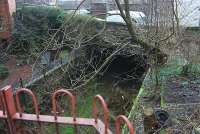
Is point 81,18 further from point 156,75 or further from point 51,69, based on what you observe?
point 156,75

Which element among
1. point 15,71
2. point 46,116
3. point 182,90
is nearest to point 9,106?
point 46,116

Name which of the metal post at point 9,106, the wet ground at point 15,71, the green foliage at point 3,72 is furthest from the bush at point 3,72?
the metal post at point 9,106

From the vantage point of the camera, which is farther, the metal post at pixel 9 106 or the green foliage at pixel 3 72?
the green foliage at pixel 3 72

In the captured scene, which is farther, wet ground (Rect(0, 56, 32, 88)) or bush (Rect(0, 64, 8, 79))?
bush (Rect(0, 64, 8, 79))

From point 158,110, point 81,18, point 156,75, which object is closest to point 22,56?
point 81,18

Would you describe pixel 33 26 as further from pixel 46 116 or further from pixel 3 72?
pixel 46 116

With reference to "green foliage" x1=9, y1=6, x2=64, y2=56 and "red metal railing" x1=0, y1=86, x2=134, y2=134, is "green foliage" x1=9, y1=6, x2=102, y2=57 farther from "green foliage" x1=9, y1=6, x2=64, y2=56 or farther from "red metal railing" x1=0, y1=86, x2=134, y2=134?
"red metal railing" x1=0, y1=86, x2=134, y2=134

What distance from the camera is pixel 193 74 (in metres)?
11.6

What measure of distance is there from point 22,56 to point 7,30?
1706 mm

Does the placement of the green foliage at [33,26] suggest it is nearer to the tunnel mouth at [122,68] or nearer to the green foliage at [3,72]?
the green foliage at [3,72]

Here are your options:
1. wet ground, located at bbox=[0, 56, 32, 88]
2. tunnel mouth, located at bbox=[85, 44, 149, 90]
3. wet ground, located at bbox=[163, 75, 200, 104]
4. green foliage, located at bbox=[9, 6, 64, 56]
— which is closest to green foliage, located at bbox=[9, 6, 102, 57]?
green foliage, located at bbox=[9, 6, 64, 56]

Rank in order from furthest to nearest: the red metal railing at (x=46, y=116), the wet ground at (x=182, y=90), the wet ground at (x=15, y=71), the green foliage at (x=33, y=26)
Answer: the green foliage at (x=33, y=26) < the wet ground at (x=15, y=71) < the wet ground at (x=182, y=90) < the red metal railing at (x=46, y=116)

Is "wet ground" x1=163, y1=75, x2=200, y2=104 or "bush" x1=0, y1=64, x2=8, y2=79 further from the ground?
"bush" x1=0, y1=64, x2=8, y2=79

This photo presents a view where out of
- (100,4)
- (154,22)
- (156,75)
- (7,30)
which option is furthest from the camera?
(100,4)
